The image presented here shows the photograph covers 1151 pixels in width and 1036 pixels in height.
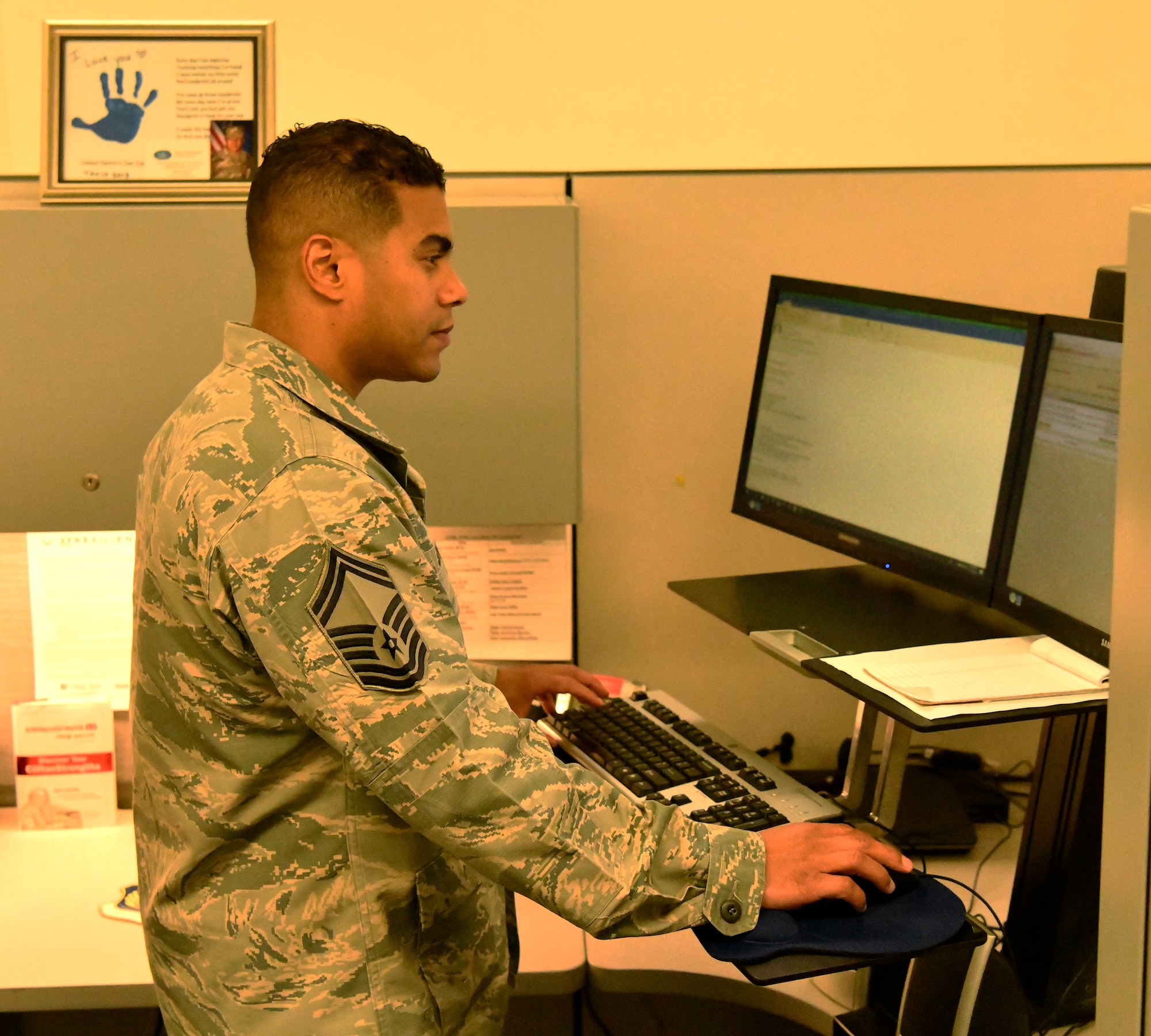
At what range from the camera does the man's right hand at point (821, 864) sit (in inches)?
37.9

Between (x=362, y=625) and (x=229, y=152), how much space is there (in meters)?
0.81

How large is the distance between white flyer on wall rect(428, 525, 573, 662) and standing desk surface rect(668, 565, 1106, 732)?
0.20 meters

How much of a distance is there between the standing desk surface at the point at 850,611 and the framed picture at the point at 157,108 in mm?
747

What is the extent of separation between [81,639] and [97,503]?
371 mm

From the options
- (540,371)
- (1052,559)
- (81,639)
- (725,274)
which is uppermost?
(725,274)

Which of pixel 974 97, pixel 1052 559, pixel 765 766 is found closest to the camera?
pixel 1052 559

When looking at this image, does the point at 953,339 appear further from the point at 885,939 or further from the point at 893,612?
the point at 885,939

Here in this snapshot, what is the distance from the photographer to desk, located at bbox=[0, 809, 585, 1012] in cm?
132

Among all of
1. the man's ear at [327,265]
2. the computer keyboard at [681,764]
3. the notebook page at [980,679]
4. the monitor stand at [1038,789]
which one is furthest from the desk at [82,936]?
the man's ear at [327,265]

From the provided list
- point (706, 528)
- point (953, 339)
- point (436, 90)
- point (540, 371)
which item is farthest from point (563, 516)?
point (436, 90)

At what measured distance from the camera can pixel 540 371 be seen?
1431 mm

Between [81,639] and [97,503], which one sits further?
[81,639]

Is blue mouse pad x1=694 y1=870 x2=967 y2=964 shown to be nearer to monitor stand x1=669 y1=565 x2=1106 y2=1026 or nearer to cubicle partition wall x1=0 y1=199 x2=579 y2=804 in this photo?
monitor stand x1=669 y1=565 x2=1106 y2=1026

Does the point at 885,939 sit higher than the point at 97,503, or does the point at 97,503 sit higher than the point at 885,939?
the point at 97,503
